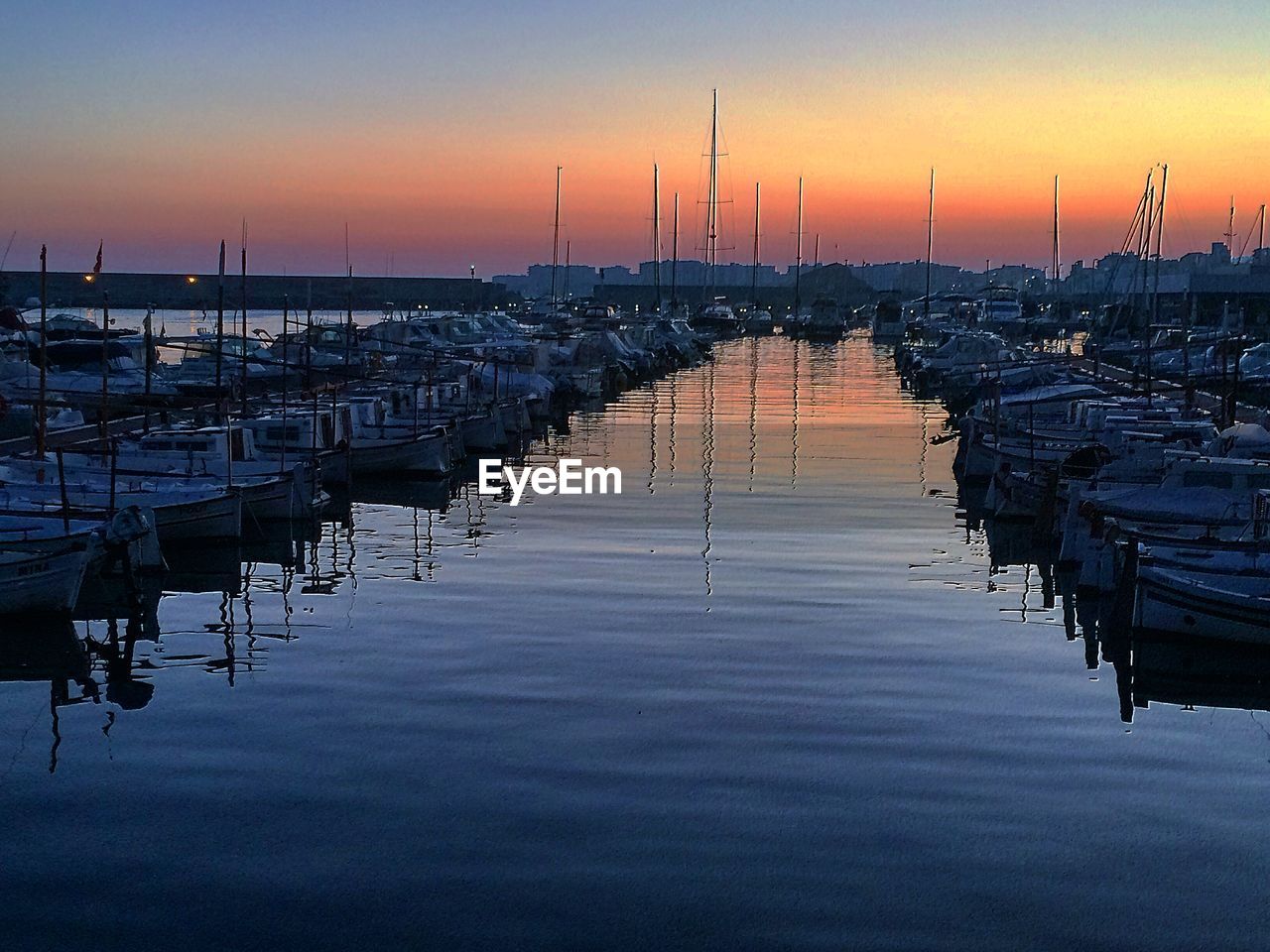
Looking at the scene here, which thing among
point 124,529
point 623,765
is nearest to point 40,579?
point 124,529

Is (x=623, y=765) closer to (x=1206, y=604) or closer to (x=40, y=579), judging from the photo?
(x=1206, y=604)

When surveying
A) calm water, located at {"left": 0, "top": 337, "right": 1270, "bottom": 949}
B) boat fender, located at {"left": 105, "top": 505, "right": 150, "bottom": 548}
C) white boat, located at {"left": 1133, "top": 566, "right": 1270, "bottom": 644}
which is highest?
boat fender, located at {"left": 105, "top": 505, "right": 150, "bottom": 548}

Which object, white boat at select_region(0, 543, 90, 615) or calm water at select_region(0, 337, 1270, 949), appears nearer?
calm water at select_region(0, 337, 1270, 949)

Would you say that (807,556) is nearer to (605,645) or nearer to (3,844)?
(605,645)

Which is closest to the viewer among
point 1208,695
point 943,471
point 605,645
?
point 1208,695

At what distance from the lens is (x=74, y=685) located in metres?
22.8

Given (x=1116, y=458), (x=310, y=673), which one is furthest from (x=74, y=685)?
(x=1116, y=458)

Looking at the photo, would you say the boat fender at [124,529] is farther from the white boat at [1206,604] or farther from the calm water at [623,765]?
the white boat at [1206,604]

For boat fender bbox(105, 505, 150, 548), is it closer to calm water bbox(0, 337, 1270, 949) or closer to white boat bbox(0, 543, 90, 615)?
white boat bbox(0, 543, 90, 615)

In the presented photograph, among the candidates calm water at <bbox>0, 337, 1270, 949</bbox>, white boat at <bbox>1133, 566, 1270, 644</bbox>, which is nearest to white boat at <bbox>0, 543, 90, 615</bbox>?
calm water at <bbox>0, 337, 1270, 949</bbox>

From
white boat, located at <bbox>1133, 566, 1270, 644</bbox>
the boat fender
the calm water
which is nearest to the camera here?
the calm water

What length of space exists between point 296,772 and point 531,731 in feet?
10.2

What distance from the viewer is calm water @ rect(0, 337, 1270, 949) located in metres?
14.7

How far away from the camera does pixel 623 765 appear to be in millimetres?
18797
